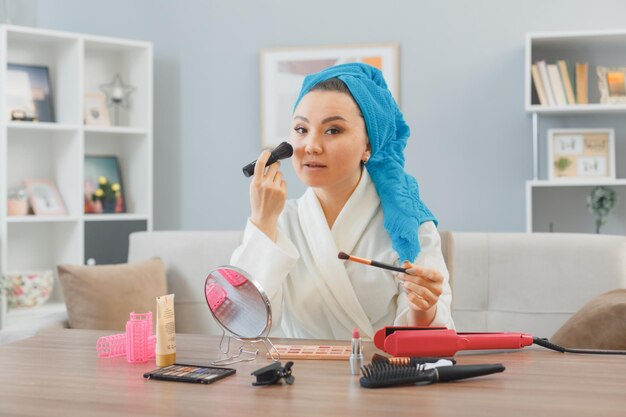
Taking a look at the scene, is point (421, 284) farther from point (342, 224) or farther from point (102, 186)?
point (102, 186)

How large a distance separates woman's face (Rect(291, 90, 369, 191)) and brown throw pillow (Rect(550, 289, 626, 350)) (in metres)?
0.67

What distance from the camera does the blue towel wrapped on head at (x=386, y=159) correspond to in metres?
1.66

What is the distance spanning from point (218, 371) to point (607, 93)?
2.93 m

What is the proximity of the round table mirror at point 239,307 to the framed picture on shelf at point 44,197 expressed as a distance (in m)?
2.74

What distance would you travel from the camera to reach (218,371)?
3.99 ft

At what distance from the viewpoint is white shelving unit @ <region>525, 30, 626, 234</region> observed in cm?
349

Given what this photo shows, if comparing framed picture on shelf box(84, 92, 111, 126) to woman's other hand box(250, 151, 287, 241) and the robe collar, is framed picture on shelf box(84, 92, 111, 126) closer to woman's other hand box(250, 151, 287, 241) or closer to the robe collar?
the robe collar

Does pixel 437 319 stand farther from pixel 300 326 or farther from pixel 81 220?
pixel 81 220

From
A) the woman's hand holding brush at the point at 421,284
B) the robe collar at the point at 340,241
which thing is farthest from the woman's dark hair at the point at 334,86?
the woman's hand holding brush at the point at 421,284

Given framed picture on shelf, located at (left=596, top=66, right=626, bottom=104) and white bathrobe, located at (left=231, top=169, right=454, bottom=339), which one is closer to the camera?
white bathrobe, located at (left=231, top=169, right=454, bottom=339)

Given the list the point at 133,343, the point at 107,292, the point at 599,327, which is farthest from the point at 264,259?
the point at 107,292

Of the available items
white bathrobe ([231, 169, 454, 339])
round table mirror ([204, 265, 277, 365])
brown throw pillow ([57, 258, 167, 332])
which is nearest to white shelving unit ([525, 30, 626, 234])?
brown throw pillow ([57, 258, 167, 332])

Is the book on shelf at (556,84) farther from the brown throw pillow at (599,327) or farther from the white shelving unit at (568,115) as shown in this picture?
the brown throw pillow at (599,327)

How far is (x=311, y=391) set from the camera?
1100 millimetres
